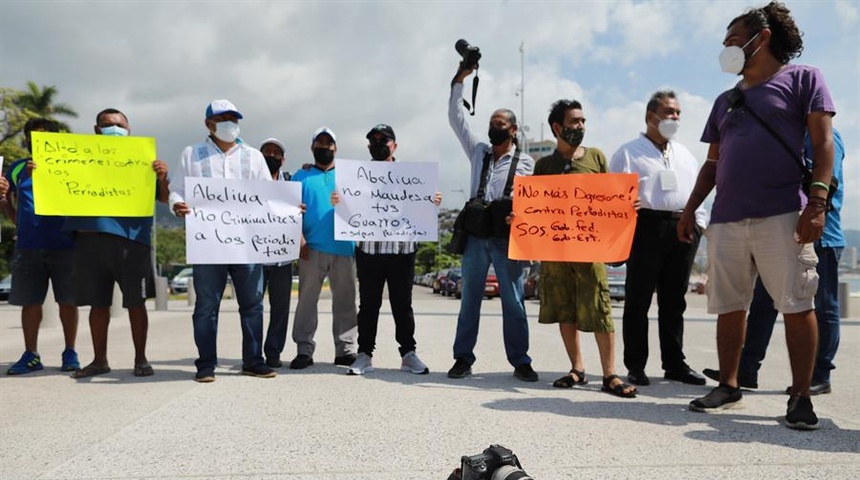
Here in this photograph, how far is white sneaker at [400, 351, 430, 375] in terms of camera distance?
15.6 ft

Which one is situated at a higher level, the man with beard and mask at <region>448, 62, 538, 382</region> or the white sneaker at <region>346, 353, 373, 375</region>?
the man with beard and mask at <region>448, 62, 538, 382</region>

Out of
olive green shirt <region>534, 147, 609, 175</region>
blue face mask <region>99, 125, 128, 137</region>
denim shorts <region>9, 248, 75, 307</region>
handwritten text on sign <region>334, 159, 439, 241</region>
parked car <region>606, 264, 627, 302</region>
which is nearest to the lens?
olive green shirt <region>534, 147, 609, 175</region>

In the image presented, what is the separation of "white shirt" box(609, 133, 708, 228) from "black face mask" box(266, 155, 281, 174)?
9.87 ft

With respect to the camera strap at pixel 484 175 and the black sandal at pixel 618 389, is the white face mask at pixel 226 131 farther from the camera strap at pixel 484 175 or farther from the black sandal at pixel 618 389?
the black sandal at pixel 618 389

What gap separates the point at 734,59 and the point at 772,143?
491 mm

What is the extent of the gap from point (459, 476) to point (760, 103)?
2.70m

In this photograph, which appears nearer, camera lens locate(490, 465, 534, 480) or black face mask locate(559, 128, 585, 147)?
camera lens locate(490, 465, 534, 480)

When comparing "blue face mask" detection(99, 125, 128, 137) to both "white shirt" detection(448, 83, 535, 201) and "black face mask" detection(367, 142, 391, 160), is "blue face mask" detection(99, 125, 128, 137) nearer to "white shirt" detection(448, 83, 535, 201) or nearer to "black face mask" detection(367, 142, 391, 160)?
"black face mask" detection(367, 142, 391, 160)

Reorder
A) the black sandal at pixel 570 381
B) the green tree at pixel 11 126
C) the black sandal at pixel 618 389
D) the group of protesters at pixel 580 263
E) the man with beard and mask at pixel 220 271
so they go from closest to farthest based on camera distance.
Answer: the group of protesters at pixel 580 263
the black sandal at pixel 618 389
the black sandal at pixel 570 381
the man with beard and mask at pixel 220 271
the green tree at pixel 11 126

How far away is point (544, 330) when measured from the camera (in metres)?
8.73

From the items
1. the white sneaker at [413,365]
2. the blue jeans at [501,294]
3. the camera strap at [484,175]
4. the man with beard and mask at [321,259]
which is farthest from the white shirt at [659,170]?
the man with beard and mask at [321,259]

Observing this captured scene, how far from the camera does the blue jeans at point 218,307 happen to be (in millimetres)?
4469

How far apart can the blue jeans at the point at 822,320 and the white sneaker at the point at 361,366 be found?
273 centimetres

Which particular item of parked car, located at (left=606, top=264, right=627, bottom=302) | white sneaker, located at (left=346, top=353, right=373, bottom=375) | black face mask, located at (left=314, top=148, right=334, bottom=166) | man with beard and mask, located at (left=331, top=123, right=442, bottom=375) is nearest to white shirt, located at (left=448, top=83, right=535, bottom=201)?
man with beard and mask, located at (left=331, top=123, right=442, bottom=375)
